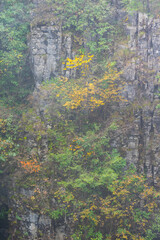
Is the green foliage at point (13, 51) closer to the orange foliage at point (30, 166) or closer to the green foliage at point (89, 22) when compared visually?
the green foliage at point (89, 22)

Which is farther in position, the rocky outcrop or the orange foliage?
the rocky outcrop

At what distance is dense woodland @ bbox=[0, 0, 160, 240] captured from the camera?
32.4 ft

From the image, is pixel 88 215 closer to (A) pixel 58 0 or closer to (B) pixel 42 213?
(B) pixel 42 213

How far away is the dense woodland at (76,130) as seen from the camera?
9883 millimetres

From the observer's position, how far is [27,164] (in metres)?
9.86

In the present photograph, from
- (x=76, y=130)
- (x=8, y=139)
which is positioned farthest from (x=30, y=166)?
(x=76, y=130)

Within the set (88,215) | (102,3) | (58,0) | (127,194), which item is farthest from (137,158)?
(58,0)

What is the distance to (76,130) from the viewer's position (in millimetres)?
12000

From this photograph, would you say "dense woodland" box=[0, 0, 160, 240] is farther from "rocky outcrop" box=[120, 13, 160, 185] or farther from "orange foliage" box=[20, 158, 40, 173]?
"rocky outcrop" box=[120, 13, 160, 185]

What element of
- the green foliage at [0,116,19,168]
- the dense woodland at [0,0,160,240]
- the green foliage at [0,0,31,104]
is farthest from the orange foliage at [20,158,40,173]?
the green foliage at [0,0,31,104]

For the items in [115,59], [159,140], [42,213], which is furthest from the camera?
[115,59]

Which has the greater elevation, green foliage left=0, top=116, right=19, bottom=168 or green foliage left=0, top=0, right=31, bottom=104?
green foliage left=0, top=0, right=31, bottom=104

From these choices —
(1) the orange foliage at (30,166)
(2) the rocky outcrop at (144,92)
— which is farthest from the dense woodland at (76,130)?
(2) the rocky outcrop at (144,92)

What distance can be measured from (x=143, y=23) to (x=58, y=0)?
567cm
